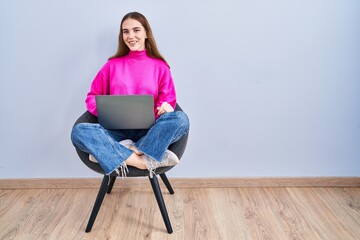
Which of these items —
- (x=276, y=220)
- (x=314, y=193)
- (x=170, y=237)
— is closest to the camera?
(x=170, y=237)

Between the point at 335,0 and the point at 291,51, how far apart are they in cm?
31

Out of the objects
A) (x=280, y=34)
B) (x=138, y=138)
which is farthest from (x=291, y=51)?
(x=138, y=138)

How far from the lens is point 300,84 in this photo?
201cm

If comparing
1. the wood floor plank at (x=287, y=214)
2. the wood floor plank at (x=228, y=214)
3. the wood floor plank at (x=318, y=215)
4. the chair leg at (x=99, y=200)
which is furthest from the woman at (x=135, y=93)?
the wood floor plank at (x=318, y=215)

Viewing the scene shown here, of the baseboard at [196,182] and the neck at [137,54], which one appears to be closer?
the neck at [137,54]

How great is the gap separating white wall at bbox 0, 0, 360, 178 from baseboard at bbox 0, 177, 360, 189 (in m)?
0.03

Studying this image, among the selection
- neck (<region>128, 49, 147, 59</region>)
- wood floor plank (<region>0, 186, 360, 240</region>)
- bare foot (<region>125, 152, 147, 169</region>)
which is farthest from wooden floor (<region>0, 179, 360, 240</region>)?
neck (<region>128, 49, 147, 59</region>)

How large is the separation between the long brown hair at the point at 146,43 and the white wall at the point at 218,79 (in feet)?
0.34

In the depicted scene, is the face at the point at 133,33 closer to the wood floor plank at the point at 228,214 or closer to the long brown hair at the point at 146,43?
the long brown hair at the point at 146,43

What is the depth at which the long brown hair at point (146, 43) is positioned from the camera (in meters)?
1.80

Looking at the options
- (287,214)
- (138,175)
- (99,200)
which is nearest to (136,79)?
(138,175)

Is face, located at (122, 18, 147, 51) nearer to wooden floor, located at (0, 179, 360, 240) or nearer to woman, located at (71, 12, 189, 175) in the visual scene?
woman, located at (71, 12, 189, 175)

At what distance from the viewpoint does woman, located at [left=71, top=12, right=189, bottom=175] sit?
1.58m

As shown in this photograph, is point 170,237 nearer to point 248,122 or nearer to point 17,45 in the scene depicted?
point 248,122
